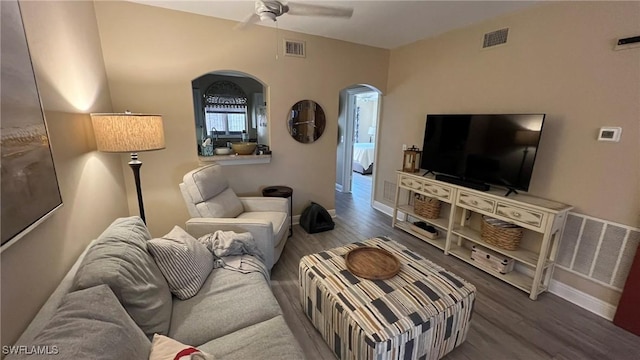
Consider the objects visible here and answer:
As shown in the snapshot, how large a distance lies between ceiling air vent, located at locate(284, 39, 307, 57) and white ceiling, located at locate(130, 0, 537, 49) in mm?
140

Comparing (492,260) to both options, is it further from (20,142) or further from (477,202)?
(20,142)

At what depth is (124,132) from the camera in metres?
1.80

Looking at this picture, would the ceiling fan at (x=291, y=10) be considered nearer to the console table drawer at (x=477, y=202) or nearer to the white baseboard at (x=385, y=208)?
the console table drawer at (x=477, y=202)

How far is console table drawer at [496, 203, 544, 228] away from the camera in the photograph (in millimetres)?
2094

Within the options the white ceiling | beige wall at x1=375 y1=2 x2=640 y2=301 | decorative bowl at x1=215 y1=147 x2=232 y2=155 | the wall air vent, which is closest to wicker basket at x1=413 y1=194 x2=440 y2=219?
beige wall at x1=375 y1=2 x2=640 y2=301

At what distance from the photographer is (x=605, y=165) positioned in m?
1.97

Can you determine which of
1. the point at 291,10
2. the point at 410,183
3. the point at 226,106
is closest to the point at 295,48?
the point at 291,10

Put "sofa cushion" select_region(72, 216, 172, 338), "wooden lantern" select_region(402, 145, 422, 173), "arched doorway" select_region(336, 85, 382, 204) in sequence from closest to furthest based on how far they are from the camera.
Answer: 1. "sofa cushion" select_region(72, 216, 172, 338)
2. "wooden lantern" select_region(402, 145, 422, 173)
3. "arched doorway" select_region(336, 85, 382, 204)

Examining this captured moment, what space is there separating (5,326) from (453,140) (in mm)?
3380

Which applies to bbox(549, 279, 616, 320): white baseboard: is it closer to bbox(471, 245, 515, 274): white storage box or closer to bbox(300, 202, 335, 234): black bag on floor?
bbox(471, 245, 515, 274): white storage box

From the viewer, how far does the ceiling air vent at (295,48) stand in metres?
3.12

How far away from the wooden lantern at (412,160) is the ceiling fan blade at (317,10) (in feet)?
6.34

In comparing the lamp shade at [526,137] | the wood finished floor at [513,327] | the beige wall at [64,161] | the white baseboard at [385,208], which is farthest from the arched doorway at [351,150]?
the beige wall at [64,161]

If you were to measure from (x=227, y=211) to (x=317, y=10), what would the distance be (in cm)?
193
